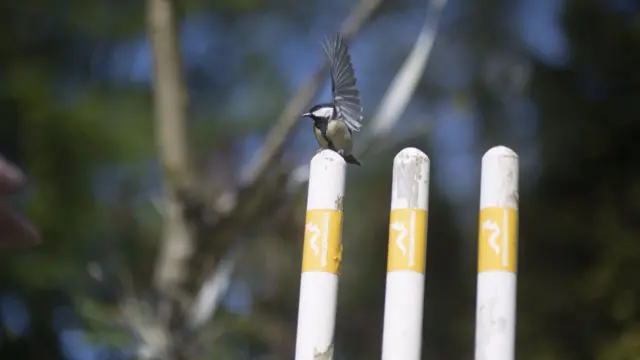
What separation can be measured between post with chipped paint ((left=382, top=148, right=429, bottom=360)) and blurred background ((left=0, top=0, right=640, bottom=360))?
91.5 inches

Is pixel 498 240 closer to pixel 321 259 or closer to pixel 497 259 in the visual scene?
pixel 497 259

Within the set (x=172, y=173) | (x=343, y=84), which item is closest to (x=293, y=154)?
(x=172, y=173)

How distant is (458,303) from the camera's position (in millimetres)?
5773

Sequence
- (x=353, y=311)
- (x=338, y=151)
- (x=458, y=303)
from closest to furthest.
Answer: (x=338, y=151) → (x=458, y=303) → (x=353, y=311)

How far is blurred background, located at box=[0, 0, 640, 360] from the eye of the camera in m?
4.81

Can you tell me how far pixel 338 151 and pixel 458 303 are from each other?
3849mm

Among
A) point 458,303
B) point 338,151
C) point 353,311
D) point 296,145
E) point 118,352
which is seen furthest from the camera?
point 353,311

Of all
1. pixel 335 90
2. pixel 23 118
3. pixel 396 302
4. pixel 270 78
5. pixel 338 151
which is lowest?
pixel 396 302

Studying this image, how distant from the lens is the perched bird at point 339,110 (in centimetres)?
214

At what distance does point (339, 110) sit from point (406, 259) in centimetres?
45

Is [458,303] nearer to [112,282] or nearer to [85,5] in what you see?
[112,282]

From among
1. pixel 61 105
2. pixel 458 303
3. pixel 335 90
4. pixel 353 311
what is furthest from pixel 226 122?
pixel 335 90

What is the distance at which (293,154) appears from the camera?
460cm

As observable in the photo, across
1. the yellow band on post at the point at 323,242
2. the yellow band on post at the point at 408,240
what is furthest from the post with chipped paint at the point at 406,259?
the yellow band on post at the point at 323,242
